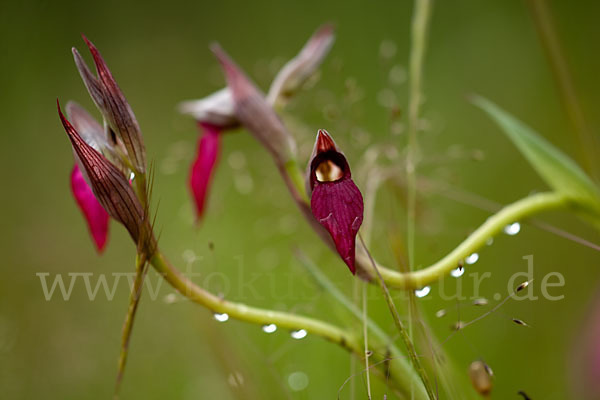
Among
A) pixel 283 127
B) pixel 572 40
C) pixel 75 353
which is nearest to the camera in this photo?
pixel 283 127

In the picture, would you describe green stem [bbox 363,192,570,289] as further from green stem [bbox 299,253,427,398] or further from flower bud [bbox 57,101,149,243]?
flower bud [bbox 57,101,149,243]

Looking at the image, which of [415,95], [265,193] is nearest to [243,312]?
[415,95]

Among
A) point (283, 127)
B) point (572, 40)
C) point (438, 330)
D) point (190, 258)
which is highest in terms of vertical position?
point (572, 40)

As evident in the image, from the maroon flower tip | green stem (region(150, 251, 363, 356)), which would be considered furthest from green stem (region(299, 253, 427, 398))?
the maroon flower tip

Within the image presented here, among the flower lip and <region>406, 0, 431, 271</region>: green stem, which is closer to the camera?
the flower lip

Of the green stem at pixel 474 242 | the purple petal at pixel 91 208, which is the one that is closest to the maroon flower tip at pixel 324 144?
the green stem at pixel 474 242

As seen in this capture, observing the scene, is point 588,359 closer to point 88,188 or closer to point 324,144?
point 324,144

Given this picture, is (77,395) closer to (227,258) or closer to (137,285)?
(227,258)

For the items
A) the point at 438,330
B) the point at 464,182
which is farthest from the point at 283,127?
the point at 464,182
